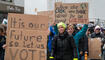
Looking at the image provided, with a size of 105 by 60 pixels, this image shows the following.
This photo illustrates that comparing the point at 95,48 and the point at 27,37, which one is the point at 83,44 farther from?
the point at 27,37

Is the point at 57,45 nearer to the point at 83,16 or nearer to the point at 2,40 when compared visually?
the point at 2,40

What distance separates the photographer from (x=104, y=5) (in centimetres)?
2039

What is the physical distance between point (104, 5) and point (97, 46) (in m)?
13.7

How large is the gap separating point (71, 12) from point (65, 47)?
286 cm

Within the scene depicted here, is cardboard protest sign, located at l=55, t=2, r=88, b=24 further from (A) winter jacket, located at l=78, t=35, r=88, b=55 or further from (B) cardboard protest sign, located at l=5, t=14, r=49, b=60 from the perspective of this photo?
(B) cardboard protest sign, located at l=5, t=14, r=49, b=60

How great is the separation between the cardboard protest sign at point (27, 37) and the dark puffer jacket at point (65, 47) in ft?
0.97

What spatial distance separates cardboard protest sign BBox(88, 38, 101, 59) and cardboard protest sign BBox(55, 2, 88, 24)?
830 mm

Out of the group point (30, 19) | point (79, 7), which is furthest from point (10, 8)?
point (30, 19)

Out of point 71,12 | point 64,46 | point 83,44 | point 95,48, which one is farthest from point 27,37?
point 95,48

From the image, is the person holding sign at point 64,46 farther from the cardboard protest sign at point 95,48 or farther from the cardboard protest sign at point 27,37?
the cardboard protest sign at point 95,48

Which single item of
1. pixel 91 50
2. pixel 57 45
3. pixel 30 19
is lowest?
pixel 91 50

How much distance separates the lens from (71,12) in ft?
24.6

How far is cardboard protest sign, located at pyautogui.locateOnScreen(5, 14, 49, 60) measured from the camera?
4812mm

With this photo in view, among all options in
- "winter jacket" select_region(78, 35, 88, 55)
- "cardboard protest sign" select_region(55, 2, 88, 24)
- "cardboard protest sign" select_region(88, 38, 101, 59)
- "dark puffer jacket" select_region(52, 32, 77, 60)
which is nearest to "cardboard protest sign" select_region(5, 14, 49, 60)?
"dark puffer jacket" select_region(52, 32, 77, 60)
